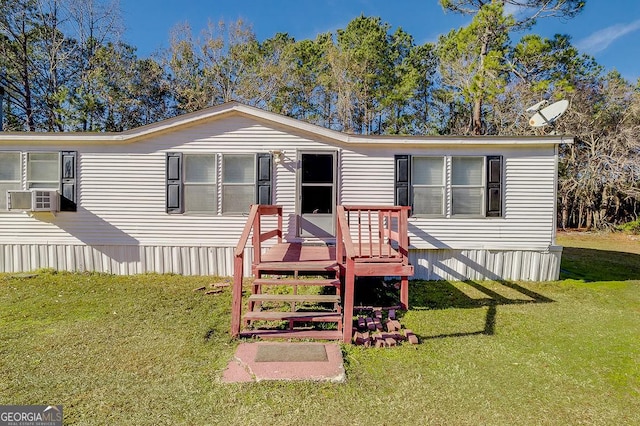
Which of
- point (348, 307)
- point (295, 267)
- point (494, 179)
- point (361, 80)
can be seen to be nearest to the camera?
point (348, 307)

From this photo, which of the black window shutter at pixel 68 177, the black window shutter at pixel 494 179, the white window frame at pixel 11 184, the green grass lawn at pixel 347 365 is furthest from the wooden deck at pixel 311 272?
the white window frame at pixel 11 184

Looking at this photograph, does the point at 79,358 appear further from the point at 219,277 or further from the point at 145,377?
the point at 219,277

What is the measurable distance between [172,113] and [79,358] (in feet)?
60.5

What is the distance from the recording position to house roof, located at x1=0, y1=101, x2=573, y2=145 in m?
6.47

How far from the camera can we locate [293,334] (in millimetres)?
3822

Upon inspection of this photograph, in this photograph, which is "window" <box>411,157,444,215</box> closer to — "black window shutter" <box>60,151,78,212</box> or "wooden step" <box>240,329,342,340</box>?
"wooden step" <box>240,329,342,340</box>

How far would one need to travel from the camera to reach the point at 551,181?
660cm

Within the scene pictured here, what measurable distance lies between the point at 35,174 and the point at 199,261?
374 centimetres

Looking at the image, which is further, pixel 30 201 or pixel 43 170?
pixel 43 170

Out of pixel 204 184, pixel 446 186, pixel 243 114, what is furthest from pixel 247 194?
pixel 446 186

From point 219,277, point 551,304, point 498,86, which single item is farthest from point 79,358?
point 498,86

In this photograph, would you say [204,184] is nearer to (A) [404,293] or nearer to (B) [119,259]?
(B) [119,259]

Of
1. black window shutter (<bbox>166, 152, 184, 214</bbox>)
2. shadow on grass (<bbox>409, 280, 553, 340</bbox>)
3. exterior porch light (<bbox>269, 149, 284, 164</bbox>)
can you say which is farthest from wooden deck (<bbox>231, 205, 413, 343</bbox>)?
black window shutter (<bbox>166, 152, 184, 214</bbox>)

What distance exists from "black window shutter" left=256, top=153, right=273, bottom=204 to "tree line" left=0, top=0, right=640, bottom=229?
39.7 feet
